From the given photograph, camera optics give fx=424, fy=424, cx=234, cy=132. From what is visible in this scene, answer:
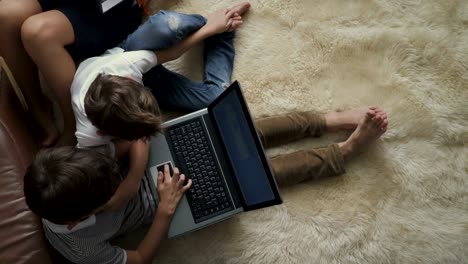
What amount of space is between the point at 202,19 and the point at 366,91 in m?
0.55

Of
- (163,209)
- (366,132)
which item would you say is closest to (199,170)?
(163,209)

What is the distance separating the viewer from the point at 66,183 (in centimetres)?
85

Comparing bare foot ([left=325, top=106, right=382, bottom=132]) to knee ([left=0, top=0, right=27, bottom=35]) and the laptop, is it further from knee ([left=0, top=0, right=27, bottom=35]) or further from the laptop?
knee ([left=0, top=0, right=27, bottom=35])

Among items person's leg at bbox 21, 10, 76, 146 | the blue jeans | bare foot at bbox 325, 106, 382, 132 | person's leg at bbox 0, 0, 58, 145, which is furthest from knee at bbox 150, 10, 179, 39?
bare foot at bbox 325, 106, 382, 132

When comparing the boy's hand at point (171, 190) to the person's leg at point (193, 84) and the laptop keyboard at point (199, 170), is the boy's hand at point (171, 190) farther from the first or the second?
the person's leg at point (193, 84)

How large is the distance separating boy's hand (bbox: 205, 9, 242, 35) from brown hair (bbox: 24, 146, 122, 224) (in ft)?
1.86

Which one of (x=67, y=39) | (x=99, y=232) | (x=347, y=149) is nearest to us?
(x=99, y=232)

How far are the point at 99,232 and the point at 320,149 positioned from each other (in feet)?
2.14

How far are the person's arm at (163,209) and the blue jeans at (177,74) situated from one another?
0.25 metres

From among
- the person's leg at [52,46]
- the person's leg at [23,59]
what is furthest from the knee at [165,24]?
the person's leg at [23,59]

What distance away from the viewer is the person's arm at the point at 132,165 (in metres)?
1.07

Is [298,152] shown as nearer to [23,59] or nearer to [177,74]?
[177,74]

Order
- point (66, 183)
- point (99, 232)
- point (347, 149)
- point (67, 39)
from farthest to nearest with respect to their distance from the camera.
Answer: point (347, 149), point (67, 39), point (99, 232), point (66, 183)

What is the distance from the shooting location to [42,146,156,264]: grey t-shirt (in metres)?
0.98
